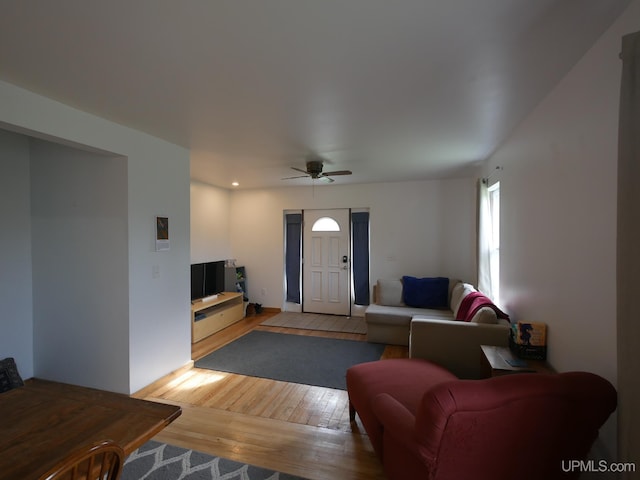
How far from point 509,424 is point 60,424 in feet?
5.93

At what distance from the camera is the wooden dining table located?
1.04 m

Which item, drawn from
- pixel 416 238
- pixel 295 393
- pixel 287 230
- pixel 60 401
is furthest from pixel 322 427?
pixel 287 230

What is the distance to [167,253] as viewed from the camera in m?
3.19

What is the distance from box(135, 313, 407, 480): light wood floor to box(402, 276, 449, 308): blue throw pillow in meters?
2.20

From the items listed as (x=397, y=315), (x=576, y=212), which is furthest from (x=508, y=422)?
(x=397, y=315)

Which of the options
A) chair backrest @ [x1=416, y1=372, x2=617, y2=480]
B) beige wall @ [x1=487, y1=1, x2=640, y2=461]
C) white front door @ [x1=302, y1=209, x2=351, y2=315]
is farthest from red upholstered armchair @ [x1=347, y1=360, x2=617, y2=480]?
white front door @ [x1=302, y1=209, x2=351, y2=315]

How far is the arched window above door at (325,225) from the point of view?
5828 mm

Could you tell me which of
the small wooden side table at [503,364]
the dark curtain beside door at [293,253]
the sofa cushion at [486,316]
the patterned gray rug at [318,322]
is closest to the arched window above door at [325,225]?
the dark curtain beside door at [293,253]

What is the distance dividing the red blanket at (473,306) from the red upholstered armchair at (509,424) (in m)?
1.55

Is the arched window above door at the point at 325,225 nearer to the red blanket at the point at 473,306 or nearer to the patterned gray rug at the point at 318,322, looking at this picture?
the patterned gray rug at the point at 318,322

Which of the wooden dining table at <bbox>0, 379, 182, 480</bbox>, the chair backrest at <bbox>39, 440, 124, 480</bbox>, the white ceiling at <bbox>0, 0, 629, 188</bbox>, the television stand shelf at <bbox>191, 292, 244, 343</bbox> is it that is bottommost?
the television stand shelf at <bbox>191, 292, 244, 343</bbox>

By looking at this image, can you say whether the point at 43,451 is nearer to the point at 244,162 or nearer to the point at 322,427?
the point at 322,427

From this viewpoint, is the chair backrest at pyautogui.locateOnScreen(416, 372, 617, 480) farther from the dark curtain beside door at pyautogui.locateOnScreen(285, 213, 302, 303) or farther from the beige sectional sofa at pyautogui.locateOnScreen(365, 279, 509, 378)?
the dark curtain beside door at pyautogui.locateOnScreen(285, 213, 302, 303)

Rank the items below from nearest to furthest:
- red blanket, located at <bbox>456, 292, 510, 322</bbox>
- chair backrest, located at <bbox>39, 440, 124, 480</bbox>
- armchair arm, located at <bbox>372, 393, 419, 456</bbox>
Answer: chair backrest, located at <bbox>39, 440, 124, 480</bbox>, armchair arm, located at <bbox>372, 393, 419, 456</bbox>, red blanket, located at <bbox>456, 292, 510, 322</bbox>
